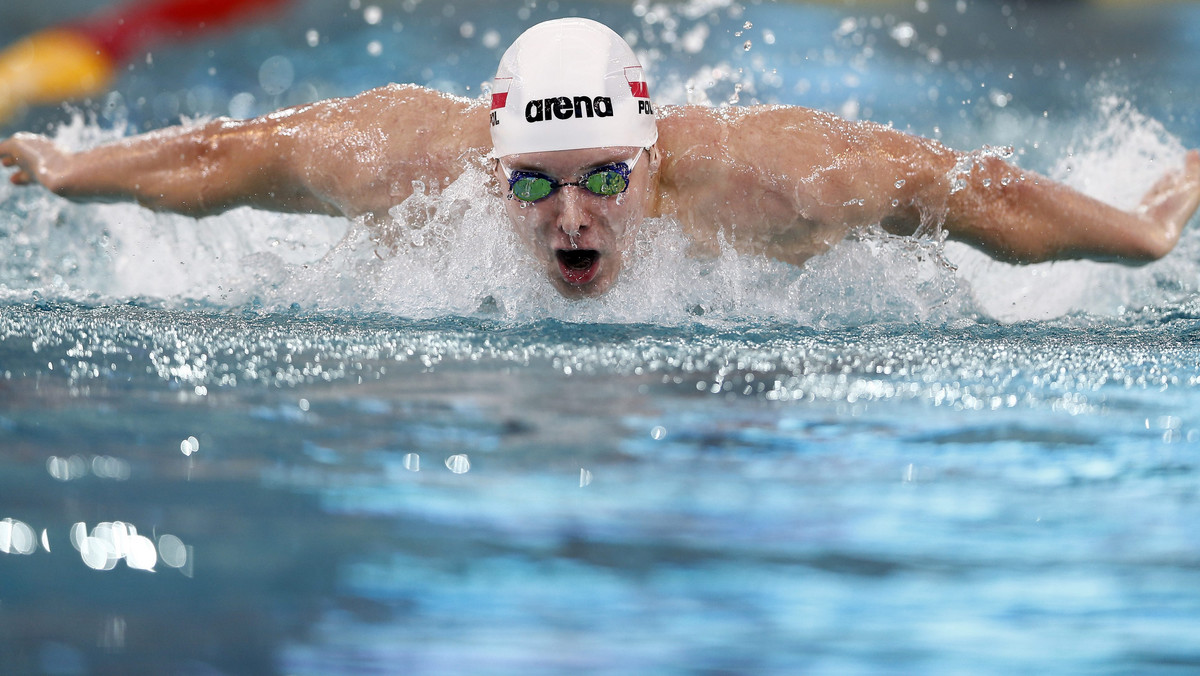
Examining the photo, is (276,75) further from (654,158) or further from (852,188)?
(852,188)

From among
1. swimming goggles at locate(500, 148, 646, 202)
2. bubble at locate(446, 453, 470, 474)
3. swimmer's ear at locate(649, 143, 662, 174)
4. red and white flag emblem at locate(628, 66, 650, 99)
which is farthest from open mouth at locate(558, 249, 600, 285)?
→ bubble at locate(446, 453, 470, 474)

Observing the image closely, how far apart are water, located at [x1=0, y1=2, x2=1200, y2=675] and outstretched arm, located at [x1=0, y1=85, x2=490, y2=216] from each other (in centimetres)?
11

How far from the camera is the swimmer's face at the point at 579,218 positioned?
221 centimetres

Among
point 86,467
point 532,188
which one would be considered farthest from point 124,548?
point 532,188

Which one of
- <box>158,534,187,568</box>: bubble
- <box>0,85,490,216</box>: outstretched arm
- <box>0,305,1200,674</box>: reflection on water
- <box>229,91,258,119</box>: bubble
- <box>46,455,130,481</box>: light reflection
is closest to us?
<box>0,305,1200,674</box>: reflection on water

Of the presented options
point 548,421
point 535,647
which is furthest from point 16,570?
point 548,421

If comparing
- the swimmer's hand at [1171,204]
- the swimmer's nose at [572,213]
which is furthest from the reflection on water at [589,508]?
the swimmer's hand at [1171,204]

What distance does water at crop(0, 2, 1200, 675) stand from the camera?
37.3 inches

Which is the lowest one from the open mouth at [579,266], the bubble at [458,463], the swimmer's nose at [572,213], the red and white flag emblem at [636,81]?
the bubble at [458,463]

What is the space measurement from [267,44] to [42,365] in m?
4.12

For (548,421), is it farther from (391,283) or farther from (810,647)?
(391,283)

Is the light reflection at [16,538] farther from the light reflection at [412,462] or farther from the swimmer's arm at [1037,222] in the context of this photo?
the swimmer's arm at [1037,222]

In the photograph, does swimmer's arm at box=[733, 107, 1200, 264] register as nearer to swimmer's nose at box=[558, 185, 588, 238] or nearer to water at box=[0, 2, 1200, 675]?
water at box=[0, 2, 1200, 675]

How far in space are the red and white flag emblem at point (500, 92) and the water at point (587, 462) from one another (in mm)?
218
